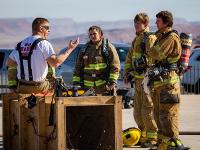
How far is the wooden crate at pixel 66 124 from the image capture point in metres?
9.96

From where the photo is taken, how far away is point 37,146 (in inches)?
411

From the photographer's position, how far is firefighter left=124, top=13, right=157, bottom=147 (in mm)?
11469

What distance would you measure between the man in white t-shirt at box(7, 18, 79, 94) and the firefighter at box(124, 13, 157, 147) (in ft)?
4.53

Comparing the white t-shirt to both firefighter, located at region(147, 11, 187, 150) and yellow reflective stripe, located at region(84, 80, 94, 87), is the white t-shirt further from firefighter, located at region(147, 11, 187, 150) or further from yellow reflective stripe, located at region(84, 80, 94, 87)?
firefighter, located at region(147, 11, 187, 150)

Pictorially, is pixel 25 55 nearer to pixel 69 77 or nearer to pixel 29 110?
pixel 29 110

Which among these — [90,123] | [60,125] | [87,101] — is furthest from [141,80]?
[60,125]

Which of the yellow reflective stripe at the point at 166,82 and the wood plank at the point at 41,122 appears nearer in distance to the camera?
the wood plank at the point at 41,122

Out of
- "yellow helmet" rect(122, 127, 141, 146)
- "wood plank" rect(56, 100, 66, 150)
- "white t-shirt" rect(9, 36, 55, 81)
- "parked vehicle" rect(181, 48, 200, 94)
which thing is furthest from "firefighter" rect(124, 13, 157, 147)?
"parked vehicle" rect(181, 48, 200, 94)

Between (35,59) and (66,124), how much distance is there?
3.26 feet

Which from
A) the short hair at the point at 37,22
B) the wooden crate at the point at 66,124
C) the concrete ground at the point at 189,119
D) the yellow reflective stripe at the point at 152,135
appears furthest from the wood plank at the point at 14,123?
the yellow reflective stripe at the point at 152,135

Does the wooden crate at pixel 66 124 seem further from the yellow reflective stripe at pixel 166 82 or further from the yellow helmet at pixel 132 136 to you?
the yellow helmet at pixel 132 136

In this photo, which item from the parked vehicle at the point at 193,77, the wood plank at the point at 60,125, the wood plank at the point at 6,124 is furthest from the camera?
the parked vehicle at the point at 193,77

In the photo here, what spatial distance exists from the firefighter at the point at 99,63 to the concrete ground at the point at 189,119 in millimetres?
1085

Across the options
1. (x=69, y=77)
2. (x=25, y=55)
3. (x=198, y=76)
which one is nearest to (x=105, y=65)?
(x=25, y=55)
